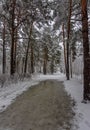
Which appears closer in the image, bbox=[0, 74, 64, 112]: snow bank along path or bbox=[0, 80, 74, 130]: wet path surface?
bbox=[0, 80, 74, 130]: wet path surface

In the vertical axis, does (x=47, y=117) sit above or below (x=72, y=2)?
below

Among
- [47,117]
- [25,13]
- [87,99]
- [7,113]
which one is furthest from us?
[25,13]

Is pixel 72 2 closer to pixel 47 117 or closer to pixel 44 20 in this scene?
pixel 44 20

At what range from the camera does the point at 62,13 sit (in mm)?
17297

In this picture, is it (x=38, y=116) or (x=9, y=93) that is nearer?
(x=38, y=116)

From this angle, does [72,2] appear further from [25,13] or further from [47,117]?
[47,117]

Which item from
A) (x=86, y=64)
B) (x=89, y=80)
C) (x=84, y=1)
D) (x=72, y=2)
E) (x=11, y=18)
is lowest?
(x=89, y=80)

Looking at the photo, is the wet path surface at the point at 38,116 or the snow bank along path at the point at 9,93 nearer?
the wet path surface at the point at 38,116

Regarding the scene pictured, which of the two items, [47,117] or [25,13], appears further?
[25,13]

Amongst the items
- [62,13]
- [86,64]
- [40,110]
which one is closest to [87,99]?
[86,64]

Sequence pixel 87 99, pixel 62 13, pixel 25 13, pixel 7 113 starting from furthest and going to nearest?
1. pixel 25 13
2. pixel 62 13
3. pixel 87 99
4. pixel 7 113

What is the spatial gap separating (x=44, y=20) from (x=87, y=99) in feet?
37.4

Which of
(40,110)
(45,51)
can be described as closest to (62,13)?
(40,110)

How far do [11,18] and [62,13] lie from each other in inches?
170
